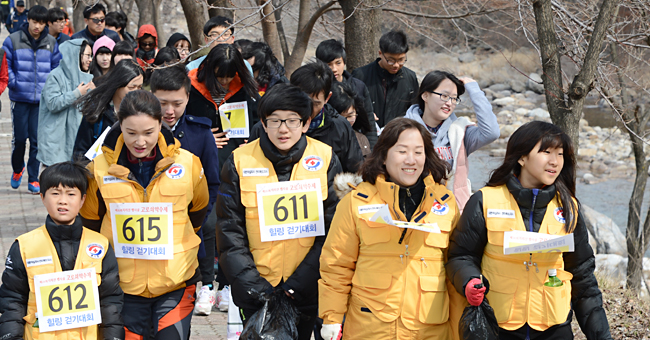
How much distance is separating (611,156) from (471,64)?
1585 cm

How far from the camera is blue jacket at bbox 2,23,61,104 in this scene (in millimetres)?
9266

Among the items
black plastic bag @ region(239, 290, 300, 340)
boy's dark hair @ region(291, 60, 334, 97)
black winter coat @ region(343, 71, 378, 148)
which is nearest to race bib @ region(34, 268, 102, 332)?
black plastic bag @ region(239, 290, 300, 340)

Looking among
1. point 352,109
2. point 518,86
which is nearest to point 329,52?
point 352,109

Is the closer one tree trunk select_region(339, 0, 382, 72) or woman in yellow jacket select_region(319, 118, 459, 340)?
woman in yellow jacket select_region(319, 118, 459, 340)

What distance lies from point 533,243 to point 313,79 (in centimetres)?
189

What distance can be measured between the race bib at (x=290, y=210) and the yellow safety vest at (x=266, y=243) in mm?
45

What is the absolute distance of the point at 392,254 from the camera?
3.56 m

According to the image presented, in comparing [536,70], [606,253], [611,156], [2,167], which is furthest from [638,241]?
[536,70]

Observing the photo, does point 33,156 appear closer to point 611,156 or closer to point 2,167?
point 2,167

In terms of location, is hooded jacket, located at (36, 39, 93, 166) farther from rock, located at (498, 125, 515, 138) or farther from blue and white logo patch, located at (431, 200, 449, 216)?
rock, located at (498, 125, 515, 138)

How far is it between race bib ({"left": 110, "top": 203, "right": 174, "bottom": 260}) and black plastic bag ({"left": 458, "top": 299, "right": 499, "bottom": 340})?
164 centimetres

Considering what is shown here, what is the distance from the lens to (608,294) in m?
7.09

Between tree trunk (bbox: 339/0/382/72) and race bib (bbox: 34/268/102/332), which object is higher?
tree trunk (bbox: 339/0/382/72)

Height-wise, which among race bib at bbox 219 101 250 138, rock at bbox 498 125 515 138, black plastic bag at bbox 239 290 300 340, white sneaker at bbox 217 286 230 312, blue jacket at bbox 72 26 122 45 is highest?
blue jacket at bbox 72 26 122 45
